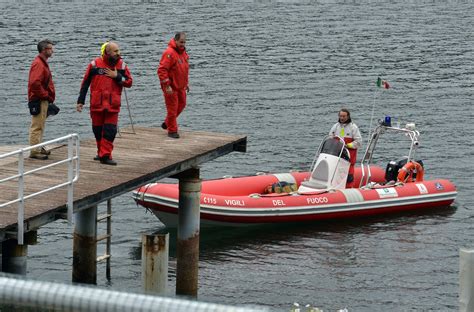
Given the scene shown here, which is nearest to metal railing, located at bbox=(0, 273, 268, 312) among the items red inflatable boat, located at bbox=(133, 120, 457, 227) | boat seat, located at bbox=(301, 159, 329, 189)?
red inflatable boat, located at bbox=(133, 120, 457, 227)

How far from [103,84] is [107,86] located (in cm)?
5

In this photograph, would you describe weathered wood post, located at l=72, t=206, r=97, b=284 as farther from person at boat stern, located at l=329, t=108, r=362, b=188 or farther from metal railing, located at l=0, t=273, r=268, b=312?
metal railing, located at l=0, t=273, r=268, b=312

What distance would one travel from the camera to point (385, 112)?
33.8m

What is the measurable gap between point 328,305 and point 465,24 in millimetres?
39312

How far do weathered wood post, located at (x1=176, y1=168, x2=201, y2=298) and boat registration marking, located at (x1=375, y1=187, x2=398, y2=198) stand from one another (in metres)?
7.53

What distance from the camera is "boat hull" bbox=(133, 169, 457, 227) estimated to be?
65.1 feet

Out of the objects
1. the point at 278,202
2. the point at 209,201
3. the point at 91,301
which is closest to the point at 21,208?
the point at 91,301

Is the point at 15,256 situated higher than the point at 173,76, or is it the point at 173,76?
the point at 173,76

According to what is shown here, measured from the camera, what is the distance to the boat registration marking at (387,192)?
21.7 metres

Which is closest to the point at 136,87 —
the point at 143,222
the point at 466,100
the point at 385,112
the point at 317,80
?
the point at 317,80

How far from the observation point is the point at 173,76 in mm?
15625

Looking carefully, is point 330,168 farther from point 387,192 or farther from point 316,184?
point 387,192

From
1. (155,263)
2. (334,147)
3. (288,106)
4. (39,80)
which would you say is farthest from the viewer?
(288,106)

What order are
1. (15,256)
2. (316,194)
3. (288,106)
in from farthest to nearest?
(288,106), (316,194), (15,256)
